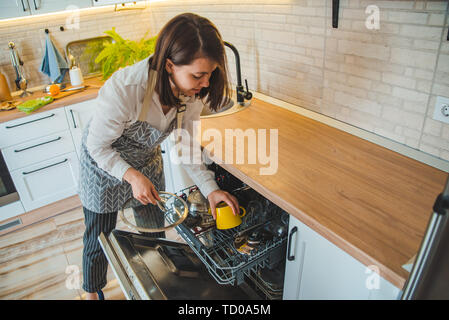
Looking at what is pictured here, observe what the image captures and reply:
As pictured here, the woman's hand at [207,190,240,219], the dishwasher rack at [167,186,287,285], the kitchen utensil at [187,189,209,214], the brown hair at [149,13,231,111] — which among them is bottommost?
the dishwasher rack at [167,186,287,285]

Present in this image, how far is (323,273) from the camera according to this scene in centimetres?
109

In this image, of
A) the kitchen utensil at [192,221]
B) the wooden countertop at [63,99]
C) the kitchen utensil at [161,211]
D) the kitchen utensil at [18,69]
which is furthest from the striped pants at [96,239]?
the kitchen utensil at [18,69]

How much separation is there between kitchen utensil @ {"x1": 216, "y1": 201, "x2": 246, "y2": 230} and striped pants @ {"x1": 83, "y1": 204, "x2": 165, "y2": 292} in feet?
0.76

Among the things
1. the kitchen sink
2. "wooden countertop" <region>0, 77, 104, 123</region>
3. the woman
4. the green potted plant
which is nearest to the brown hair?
the woman

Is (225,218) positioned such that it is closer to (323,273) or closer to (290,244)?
(290,244)

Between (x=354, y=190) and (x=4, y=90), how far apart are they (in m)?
2.43

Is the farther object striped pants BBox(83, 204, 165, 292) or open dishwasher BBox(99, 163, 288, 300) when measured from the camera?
striped pants BBox(83, 204, 165, 292)

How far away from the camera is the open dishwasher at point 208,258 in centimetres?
97

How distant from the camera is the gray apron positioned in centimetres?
134

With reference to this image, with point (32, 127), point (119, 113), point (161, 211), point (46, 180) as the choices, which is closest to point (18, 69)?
point (32, 127)

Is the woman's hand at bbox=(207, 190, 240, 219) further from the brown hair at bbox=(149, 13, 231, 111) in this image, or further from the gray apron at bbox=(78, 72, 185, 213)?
the brown hair at bbox=(149, 13, 231, 111)

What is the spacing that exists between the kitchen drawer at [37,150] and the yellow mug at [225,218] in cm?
171

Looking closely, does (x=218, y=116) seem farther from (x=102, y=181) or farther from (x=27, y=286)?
(x=27, y=286)

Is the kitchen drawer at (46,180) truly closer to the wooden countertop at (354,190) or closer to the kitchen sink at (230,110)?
the kitchen sink at (230,110)
